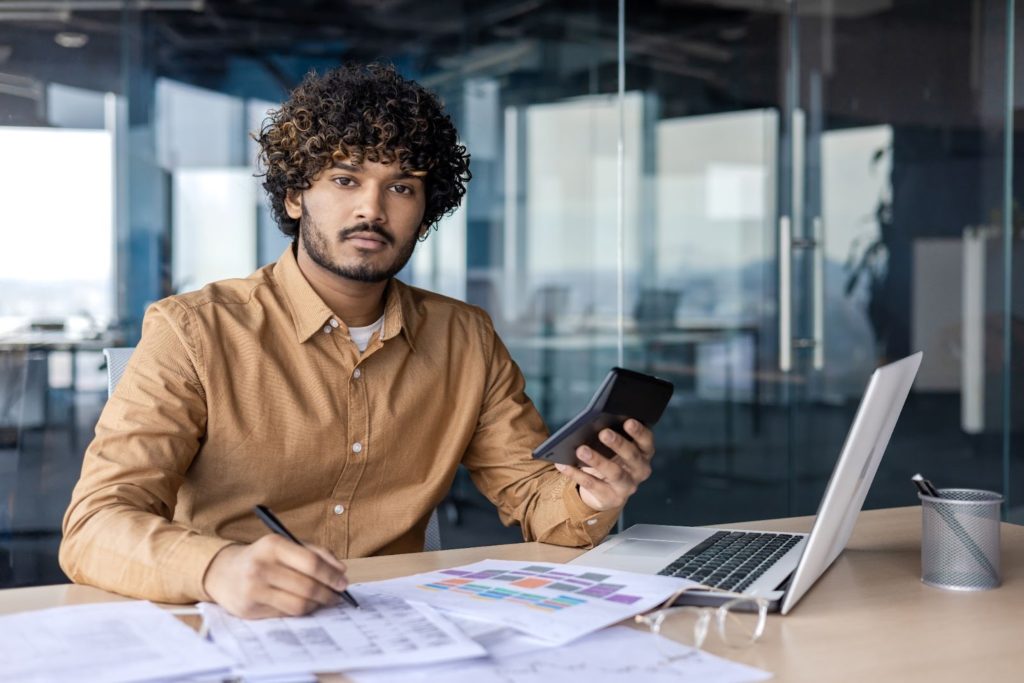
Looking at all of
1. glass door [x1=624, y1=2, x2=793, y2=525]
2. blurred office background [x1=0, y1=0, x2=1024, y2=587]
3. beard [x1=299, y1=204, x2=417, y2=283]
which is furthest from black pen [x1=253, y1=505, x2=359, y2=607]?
glass door [x1=624, y1=2, x2=793, y2=525]

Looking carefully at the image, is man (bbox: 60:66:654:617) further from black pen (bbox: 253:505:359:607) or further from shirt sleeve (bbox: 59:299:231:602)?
black pen (bbox: 253:505:359:607)

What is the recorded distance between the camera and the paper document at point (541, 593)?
46.0 inches

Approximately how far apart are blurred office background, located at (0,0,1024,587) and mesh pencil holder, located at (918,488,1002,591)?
2.85 metres

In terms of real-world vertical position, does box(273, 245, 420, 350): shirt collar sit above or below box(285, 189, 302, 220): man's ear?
below

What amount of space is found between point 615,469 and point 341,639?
1.90 feet

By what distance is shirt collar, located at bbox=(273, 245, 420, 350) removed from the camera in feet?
5.98

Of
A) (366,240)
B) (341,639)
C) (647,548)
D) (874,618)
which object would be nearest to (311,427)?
(366,240)

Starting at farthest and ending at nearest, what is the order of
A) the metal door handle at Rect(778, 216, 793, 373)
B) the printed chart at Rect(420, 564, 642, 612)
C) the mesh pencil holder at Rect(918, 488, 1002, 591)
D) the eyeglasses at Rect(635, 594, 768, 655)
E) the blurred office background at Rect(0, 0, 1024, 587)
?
the blurred office background at Rect(0, 0, 1024, 587), the metal door handle at Rect(778, 216, 793, 373), the mesh pencil holder at Rect(918, 488, 1002, 591), the printed chart at Rect(420, 564, 642, 612), the eyeglasses at Rect(635, 594, 768, 655)

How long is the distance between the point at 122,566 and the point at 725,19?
4.26 metres

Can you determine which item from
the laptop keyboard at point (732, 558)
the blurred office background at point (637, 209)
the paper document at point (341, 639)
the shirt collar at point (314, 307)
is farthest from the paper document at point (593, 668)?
the blurred office background at point (637, 209)

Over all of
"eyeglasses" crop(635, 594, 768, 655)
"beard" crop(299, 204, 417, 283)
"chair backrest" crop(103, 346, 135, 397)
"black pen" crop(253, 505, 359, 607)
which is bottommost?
"eyeglasses" crop(635, 594, 768, 655)

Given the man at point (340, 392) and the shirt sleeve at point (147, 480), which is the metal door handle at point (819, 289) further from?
the shirt sleeve at point (147, 480)

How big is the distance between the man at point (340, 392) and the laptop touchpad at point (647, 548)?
0.06 metres

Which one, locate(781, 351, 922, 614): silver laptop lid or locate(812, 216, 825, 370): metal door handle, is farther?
locate(812, 216, 825, 370): metal door handle
